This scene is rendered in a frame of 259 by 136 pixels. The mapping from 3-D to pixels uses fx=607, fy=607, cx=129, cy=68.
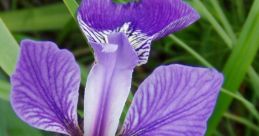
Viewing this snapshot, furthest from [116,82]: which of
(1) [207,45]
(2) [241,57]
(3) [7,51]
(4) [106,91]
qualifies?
(1) [207,45]

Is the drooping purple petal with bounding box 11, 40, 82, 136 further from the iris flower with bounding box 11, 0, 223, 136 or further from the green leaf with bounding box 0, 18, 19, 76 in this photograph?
the green leaf with bounding box 0, 18, 19, 76

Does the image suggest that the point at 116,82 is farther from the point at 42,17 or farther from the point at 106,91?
the point at 42,17

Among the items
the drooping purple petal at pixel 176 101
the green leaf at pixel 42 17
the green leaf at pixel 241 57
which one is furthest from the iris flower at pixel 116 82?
the green leaf at pixel 42 17

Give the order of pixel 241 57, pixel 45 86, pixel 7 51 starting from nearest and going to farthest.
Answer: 1. pixel 45 86
2. pixel 7 51
3. pixel 241 57

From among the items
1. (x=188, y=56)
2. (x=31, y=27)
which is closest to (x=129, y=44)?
(x=188, y=56)

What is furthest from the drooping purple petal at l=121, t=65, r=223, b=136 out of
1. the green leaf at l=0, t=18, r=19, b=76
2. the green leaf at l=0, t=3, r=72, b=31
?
the green leaf at l=0, t=3, r=72, b=31

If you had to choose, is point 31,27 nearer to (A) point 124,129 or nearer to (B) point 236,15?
(B) point 236,15
